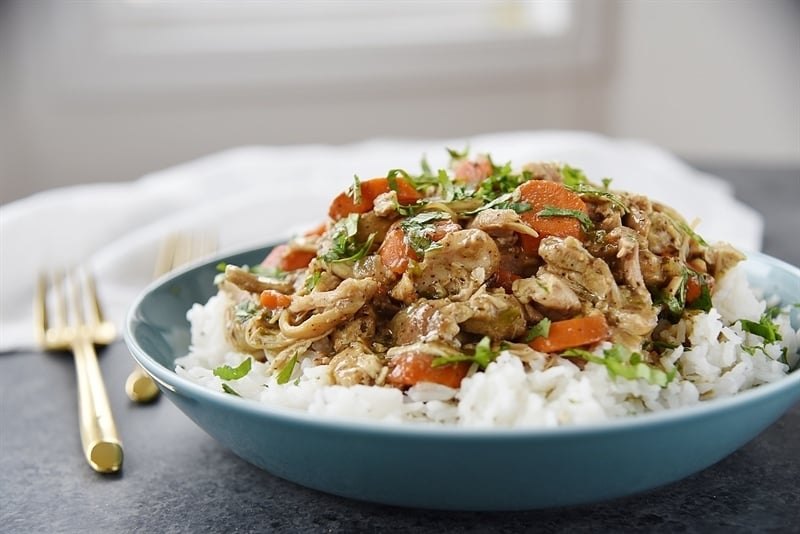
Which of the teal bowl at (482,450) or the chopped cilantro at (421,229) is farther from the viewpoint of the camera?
the chopped cilantro at (421,229)

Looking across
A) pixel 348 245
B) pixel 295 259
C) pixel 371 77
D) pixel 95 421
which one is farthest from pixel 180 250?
pixel 371 77

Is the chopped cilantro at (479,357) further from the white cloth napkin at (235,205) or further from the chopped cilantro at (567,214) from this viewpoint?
the white cloth napkin at (235,205)

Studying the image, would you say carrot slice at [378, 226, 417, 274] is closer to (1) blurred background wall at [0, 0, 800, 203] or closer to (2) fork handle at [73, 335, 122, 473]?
(2) fork handle at [73, 335, 122, 473]

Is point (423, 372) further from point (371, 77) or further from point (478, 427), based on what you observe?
point (371, 77)

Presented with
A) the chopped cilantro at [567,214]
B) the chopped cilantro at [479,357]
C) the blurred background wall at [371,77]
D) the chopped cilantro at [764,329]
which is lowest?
the blurred background wall at [371,77]

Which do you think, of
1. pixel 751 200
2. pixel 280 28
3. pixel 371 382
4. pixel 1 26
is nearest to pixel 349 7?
pixel 280 28

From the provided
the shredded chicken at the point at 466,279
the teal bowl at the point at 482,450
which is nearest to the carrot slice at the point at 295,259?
the shredded chicken at the point at 466,279
